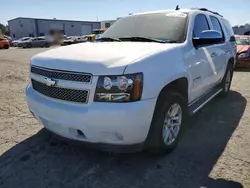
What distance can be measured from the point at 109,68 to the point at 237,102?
414 cm

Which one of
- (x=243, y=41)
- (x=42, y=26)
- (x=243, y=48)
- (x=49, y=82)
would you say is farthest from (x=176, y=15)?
(x=42, y=26)

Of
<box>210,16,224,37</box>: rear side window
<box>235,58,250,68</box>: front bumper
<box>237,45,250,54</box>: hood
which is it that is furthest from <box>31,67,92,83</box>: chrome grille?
<box>237,45,250,54</box>: hood

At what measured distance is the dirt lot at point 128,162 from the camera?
2.76 m

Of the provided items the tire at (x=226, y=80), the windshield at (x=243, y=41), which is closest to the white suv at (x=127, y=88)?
the tire at (x=226, y=80)

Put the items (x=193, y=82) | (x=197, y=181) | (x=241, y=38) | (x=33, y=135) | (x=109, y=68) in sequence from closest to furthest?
(x=109, y=68), (x=197, y=181), (x=193, y=82), (x=33, y=135), (x=241, y=38)

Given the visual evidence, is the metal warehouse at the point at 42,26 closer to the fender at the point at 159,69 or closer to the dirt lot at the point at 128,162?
the dirt lot at the point at 128,162

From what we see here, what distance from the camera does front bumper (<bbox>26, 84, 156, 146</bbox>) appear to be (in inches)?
99.5

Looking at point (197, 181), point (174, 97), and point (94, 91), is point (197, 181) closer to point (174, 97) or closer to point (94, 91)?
point (174, 97)

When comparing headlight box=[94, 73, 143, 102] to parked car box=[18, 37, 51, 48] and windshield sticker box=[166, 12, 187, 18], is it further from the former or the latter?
parked car box=[18, 37, 51, 48]

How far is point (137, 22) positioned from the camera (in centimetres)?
419

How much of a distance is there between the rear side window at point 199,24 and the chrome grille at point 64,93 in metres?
2.05

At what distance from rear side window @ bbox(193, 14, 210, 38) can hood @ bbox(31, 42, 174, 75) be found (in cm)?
87

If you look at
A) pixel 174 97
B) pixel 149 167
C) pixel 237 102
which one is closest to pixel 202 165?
pixel 149 167

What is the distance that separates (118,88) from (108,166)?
1068 mm
